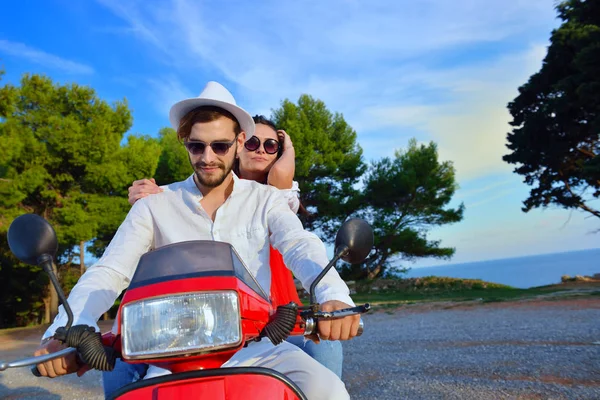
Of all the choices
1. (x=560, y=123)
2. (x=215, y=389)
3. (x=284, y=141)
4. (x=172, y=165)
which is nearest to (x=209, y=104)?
(x=215, y=389)

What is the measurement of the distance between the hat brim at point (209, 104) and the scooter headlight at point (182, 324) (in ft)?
3.50

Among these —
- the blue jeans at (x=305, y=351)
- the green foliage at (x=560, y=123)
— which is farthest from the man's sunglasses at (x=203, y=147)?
the green foliage at (x=560, y=123)

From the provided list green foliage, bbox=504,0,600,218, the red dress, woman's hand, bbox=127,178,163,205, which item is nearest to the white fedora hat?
woman's hand, bbox=127,178,163,205

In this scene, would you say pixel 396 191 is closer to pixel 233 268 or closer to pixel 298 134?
pixel 298 134

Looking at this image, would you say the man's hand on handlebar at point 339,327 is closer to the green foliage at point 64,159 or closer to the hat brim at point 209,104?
the hat brim at point 209,104

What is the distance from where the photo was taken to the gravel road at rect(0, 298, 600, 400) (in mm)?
4250

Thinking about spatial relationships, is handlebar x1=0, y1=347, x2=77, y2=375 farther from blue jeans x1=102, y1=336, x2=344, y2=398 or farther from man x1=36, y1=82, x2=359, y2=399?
blue jeans x1=102, y1=336, x2=344, y2=398

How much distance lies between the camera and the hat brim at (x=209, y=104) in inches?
79.5

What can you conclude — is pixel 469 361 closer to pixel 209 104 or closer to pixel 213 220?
pixel 213 220

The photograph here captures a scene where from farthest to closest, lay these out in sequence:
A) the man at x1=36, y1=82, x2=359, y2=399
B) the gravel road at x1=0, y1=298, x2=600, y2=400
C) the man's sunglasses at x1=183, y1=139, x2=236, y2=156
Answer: the gravel road at x1=0, y1=298, x2=600, y2=400
the man's sunglasses at x1=183, y1=139, x2=236, y2=156
the man at x1=36, y1=82, x2=359, y2=399

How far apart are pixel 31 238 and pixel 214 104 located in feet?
2.91

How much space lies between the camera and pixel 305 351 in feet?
7.13

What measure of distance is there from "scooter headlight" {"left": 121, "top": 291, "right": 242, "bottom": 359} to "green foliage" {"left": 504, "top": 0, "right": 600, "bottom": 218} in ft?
63.4

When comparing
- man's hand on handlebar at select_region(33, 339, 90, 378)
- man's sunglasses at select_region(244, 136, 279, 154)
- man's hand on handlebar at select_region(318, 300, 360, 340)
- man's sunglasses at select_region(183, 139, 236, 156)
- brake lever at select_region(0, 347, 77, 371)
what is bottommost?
man's hand on handlebar at select_region(33, 339, 90, 378)
